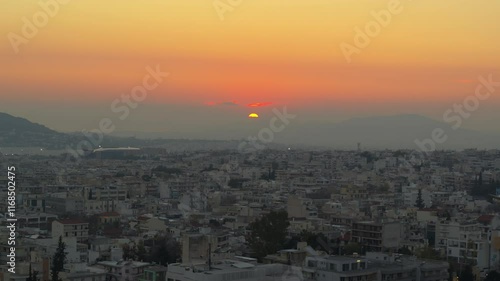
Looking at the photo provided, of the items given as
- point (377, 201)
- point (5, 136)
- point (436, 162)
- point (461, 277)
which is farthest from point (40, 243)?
point (5, 136)

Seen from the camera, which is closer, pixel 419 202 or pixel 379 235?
pixel 379 235

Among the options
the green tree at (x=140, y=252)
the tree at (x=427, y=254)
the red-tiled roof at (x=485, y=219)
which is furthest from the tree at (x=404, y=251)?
the green tree at (x=140, y=252)

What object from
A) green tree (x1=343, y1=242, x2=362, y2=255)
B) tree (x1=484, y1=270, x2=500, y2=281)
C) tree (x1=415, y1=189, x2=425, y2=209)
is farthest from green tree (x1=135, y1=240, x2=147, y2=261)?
tree (x1=415, y1=189, x2=425, y2=209)

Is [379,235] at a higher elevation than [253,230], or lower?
lower

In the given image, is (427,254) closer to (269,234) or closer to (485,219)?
(269,234)

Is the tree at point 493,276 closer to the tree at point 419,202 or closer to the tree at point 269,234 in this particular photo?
the tree at point 269,234

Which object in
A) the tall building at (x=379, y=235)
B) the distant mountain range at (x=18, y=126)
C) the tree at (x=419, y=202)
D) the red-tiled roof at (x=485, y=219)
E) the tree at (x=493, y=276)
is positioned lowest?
the tree at (x=493, y=276)

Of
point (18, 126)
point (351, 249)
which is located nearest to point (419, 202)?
point (351, 249)

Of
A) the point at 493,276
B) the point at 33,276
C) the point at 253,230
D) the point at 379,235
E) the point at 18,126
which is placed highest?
the point at 18,126
